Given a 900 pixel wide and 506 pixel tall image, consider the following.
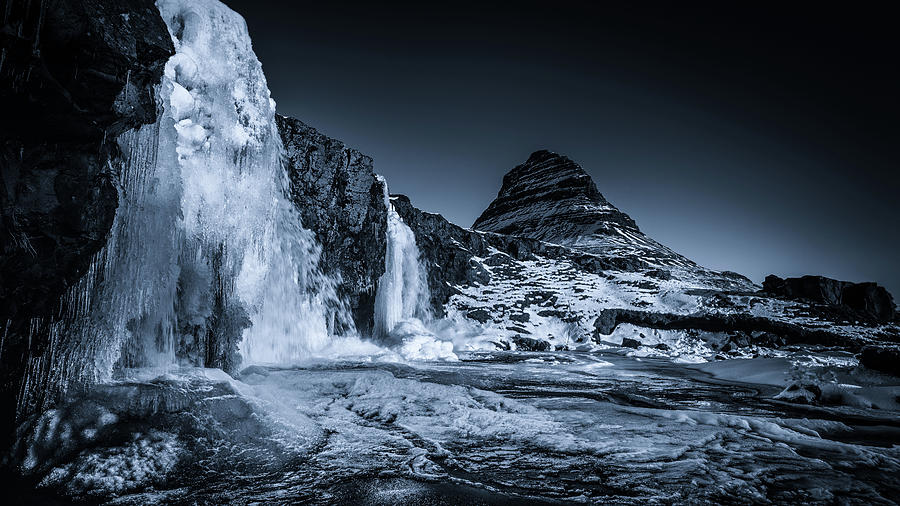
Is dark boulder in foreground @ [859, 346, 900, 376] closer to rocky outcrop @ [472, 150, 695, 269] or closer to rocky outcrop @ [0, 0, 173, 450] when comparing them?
rocky outcrop @ [0, 0, 173, 450]

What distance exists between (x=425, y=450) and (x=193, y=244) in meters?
9.29

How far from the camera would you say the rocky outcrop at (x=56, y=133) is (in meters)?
4.75

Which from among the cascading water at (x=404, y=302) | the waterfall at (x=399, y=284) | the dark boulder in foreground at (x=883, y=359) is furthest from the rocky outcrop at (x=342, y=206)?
the dark boulder in foreground at (x=883, y=359)

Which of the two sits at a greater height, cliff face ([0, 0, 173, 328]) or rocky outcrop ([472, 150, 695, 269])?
rocky outcrop ([472, 150, 695, 269])

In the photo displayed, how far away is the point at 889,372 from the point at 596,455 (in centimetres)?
1545

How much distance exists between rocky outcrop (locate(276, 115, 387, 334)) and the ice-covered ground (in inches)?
611

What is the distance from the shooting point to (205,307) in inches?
466

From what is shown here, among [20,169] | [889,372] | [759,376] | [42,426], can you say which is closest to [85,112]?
[20,169]

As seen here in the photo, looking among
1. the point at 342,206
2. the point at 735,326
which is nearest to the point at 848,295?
the point at 735,326

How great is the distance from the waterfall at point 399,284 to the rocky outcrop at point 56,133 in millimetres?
20117

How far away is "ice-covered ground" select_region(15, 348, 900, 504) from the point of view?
3.92 meters

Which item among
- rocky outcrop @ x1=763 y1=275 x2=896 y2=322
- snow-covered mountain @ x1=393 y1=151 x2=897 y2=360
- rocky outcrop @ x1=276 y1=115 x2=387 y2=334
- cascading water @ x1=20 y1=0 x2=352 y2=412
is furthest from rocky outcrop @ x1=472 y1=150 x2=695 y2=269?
cascading water @ x1=20 y1=0 x2=352 y2=412

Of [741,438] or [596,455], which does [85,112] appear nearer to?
[596,455]

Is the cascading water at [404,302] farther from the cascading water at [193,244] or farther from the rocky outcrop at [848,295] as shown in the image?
the rocky outcrop at [848,295]
